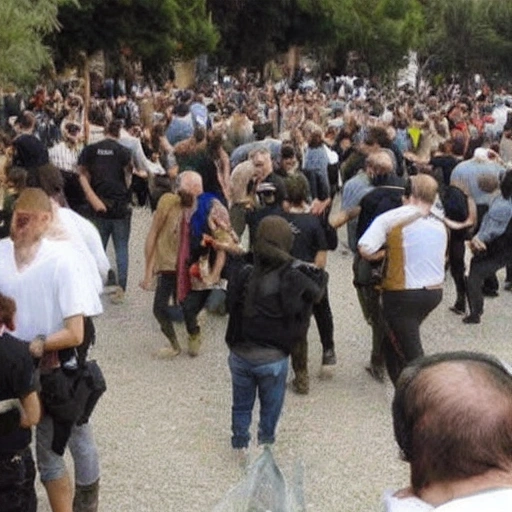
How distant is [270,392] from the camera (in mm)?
5637

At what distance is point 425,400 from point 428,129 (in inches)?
489

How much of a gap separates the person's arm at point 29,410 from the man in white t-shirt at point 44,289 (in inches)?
12.6

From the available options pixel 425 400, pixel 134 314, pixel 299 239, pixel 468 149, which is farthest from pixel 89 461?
pixel 468 149

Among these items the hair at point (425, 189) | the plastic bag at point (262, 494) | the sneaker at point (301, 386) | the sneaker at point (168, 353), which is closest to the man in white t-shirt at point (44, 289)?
the plastic bag at point (262, 494)

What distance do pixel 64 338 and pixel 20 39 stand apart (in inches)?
440

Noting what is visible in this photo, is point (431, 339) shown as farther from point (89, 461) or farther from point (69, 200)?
point (89, 461)

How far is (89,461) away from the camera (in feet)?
15.6

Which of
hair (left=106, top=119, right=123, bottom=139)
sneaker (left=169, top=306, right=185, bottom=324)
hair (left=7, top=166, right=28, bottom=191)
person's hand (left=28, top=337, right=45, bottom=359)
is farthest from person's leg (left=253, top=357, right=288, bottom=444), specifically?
hair (left=106, top=119, right=123, bottom=139)

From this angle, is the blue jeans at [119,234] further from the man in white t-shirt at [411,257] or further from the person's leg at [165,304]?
the man in white t-shirt at [411,257]

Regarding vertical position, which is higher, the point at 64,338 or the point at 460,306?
the point at 64,338

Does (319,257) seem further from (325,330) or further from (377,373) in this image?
(377,373)

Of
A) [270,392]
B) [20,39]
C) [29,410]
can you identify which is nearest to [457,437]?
[29,410]

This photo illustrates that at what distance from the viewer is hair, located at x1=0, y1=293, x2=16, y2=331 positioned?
3959 mm

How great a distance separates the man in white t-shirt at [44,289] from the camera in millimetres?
4344
